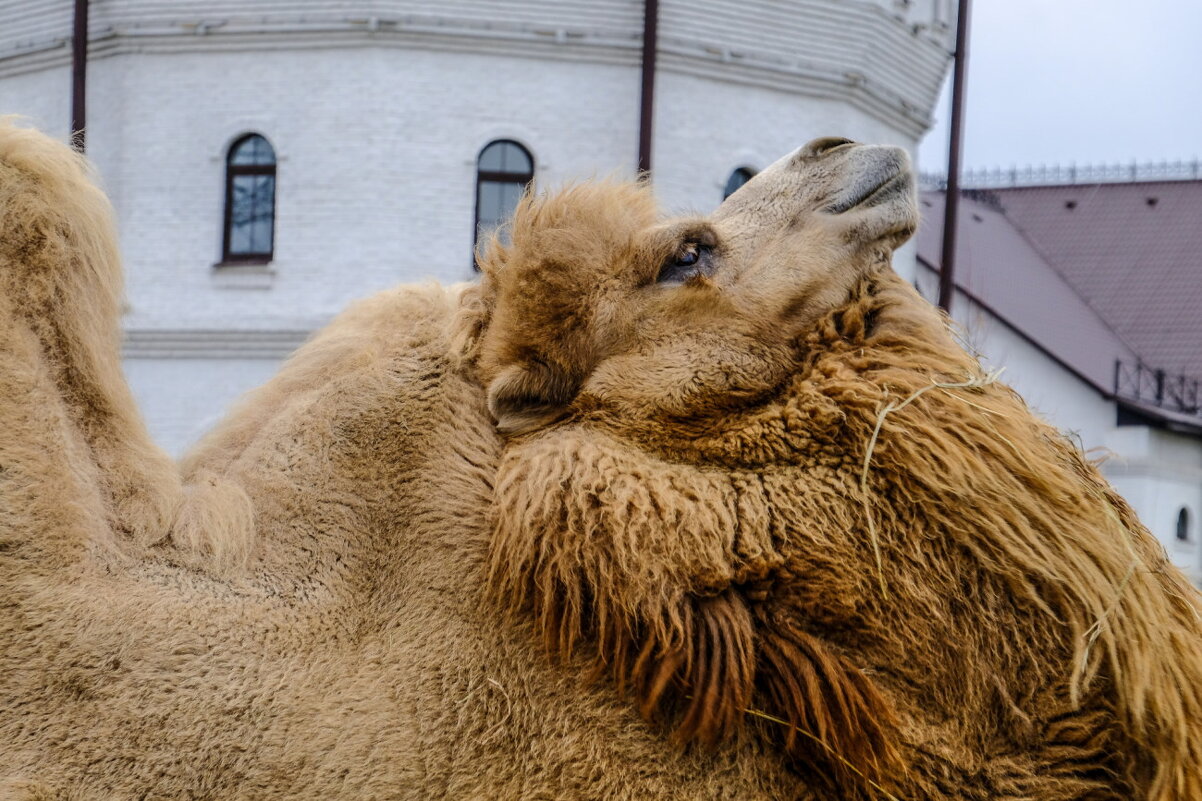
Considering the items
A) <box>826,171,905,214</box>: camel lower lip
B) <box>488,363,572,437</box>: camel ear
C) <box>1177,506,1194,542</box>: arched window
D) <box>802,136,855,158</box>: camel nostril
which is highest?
<box>802,136,855,158</box>: camel nostril

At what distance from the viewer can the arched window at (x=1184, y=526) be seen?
29.7 meters

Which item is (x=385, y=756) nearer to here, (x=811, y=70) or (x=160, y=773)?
(x=160, y=773)

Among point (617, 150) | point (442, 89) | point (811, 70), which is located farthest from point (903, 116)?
point (442, 89)

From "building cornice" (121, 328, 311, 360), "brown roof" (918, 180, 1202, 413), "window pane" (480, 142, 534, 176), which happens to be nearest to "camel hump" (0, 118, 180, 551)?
"building cornice" (121, 328, 311, 360)

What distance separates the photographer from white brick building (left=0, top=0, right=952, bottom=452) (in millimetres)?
18156

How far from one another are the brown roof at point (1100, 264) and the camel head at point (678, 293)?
96.3 feet

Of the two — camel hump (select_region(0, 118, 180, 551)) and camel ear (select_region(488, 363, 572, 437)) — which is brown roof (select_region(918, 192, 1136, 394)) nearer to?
camel ear (select_region(488, 363, 572, 437))

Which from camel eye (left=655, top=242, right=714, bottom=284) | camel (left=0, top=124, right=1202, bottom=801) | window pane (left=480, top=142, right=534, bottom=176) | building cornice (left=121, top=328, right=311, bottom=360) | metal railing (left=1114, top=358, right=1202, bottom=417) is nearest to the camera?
camel (left=0, top=124, right=1202, bottom=801)

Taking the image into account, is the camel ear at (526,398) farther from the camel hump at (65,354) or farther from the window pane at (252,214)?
the window pane at (252,214)

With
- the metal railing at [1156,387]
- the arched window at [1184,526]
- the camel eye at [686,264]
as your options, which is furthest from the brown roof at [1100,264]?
the camel eye at [686,264]

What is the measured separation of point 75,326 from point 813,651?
5.31 ft

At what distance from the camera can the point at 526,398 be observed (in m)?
2.83

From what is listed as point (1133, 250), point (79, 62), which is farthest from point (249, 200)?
point (1133, 250)

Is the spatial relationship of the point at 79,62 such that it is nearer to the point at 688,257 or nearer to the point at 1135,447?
the point at 688,257
